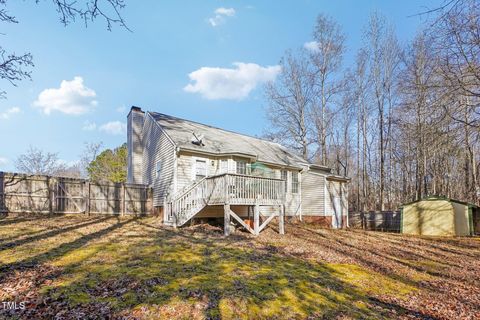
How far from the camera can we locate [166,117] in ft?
62.6

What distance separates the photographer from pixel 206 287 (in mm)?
5719

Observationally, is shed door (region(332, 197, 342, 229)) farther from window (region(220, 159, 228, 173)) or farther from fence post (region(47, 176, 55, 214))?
fence post (region(47, 176, 55, 214))

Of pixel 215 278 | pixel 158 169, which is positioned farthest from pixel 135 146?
pixel 215 278

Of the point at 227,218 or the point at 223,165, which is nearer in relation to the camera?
the point at 227,218

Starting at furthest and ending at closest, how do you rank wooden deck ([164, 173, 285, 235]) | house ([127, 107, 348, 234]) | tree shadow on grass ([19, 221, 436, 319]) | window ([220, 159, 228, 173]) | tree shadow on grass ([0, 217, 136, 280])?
1. window ([220, 159, 228, 173])
2. house ([127, 107, 348, 234])
3. wooden deck ([164, 173, 285, 235])
4. tree shadow on grass ([0, 217, 136, 280])
5. tree shadow on grass ([19, 221, 436, 319])

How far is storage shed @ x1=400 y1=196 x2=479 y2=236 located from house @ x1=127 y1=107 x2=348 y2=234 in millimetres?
4275

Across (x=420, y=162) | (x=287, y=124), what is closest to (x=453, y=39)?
(x=420, y=162)

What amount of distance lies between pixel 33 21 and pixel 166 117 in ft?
44.9

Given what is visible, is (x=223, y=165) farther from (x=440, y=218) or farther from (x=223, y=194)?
(x=440, y=218)

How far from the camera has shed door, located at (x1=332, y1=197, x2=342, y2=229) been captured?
808 inches

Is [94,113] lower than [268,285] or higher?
higher

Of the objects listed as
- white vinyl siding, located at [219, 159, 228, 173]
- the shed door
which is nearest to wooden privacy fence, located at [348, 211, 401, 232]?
the shed door

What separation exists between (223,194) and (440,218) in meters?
14.5

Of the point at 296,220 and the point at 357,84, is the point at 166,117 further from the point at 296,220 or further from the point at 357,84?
the point at 357,84
